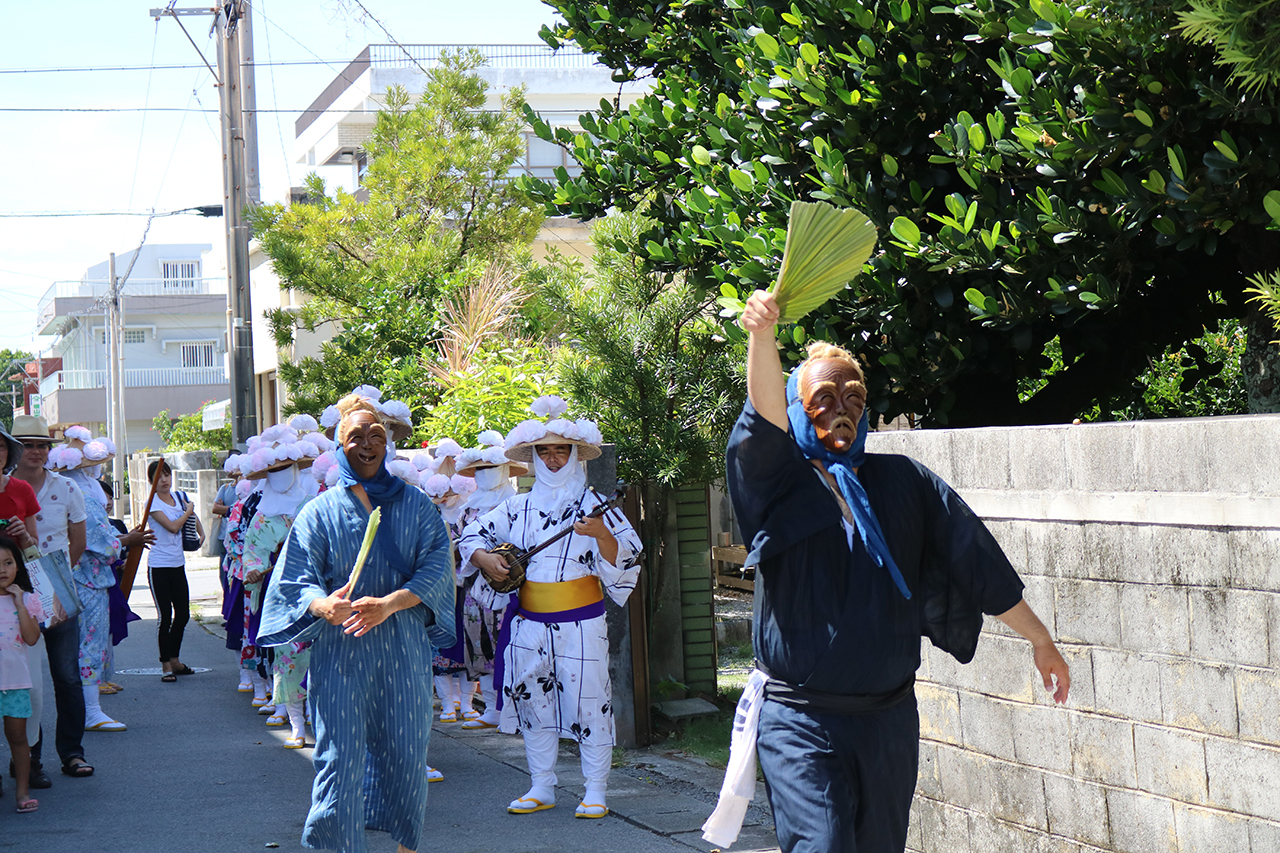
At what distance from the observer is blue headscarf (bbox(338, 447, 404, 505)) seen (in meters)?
5.33

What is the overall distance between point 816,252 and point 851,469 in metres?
0.64

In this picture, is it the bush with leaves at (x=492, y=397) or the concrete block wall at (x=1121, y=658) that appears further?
the bush with leaves at (x=492, y=397)

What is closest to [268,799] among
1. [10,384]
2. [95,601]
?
[95,601]

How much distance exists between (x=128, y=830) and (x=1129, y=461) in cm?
518

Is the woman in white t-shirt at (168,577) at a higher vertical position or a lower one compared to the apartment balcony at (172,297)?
lower

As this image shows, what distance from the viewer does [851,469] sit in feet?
12.1

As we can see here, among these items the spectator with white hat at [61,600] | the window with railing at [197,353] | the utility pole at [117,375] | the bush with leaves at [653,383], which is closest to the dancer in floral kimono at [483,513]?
the bush with leaves at [653,383]

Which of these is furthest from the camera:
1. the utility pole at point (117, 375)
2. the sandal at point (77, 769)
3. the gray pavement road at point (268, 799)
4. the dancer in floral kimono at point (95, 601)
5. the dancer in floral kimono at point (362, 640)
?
the utility pole at point (117, 375)

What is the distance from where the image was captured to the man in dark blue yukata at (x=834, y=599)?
139 inches

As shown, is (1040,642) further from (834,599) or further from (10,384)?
(10,384)

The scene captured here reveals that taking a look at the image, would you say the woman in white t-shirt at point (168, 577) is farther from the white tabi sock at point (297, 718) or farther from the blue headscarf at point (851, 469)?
the blue headscarf at point (851, 469)

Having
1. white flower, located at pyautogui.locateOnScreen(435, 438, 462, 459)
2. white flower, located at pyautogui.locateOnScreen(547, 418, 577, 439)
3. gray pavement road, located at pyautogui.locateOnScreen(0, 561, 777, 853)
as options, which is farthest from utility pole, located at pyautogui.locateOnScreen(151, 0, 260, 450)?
white flower, located at pyautogui.locateOnScreen(547, 418, 577, 439)

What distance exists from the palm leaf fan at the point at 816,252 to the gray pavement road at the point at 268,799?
327 centimetres

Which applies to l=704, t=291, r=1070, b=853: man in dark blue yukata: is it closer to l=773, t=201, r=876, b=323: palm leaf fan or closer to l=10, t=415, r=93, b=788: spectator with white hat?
l=773, t=201, r=876, b=323: palm leaf fan
